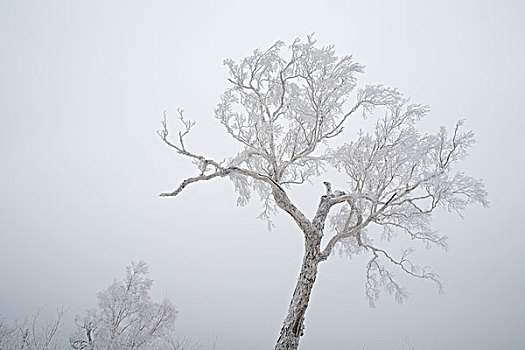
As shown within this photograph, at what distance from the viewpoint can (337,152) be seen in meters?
7.54

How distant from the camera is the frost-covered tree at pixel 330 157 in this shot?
7070 millimetres

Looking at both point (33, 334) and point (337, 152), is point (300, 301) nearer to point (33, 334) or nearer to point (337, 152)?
point (337, 152)

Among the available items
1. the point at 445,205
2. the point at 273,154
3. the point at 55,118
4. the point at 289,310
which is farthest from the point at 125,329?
the point at 55,118

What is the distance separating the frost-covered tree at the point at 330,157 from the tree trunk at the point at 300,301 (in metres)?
0.02

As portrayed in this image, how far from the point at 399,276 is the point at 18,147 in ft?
126

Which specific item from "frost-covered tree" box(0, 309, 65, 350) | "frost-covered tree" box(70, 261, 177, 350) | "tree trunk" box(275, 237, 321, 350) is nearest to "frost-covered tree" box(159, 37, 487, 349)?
"tree trunk" box(275, 237, 321, 350)

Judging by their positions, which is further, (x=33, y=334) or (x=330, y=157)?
(x=33, y=334)

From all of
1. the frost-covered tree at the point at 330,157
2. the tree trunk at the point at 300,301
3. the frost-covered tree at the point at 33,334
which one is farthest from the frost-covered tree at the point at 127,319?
the tree trunk at the point at 300,301

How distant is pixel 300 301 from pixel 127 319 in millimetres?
5195

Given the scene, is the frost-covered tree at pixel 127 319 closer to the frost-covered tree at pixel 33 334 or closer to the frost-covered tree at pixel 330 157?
the frost-covered tree at pixel 33 334

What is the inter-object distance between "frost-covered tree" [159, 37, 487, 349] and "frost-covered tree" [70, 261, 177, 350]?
12.8ft

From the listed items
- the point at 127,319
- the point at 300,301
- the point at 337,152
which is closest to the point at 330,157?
the point at 337,152

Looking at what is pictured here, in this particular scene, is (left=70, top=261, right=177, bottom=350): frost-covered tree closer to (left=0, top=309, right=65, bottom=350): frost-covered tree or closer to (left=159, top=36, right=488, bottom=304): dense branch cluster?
(left=0, top=309, right=65, bottom=350): frost-covered tree

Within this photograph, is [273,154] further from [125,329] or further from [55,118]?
[55,118]
